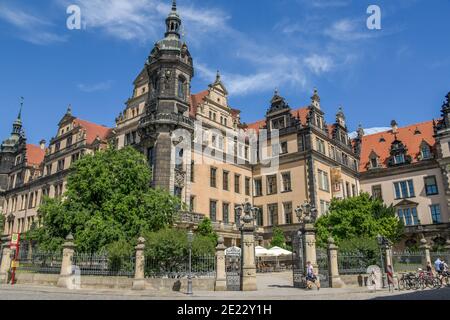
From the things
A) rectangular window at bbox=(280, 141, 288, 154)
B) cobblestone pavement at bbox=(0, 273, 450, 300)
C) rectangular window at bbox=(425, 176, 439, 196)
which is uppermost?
rectangular window at bbox=(280, 141, 288, 154)

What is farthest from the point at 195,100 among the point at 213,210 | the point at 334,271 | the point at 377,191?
the point at 334,271

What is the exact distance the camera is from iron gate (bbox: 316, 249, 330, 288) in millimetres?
20798

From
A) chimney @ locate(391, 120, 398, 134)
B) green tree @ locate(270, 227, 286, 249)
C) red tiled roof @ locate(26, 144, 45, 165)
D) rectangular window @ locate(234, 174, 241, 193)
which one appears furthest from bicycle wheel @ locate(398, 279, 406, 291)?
red tiled roof @ locate(26, 144, 45, 165)

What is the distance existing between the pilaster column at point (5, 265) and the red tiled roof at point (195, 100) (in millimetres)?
20019

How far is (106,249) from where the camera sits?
866 inches

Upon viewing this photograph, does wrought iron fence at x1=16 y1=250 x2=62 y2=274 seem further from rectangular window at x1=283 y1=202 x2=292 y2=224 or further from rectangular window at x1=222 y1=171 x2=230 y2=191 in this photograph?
rectangular window at x1=283 y1=202 x2=292 y2=224

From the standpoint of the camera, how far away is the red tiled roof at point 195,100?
38881mm

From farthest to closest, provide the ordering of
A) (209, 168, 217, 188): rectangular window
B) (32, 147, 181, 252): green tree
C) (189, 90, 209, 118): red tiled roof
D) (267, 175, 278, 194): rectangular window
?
(267, 175, 278, 194): rectangular window, (209, 168, 217, 188): rectangular window, (189, 90, 209, 118): red tiled roof, (32, 147, 181, 252): green tree

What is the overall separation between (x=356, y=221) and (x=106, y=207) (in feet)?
65.2

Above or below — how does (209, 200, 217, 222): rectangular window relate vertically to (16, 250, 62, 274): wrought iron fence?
above

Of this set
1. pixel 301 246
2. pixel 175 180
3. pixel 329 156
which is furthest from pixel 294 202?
pixel 301 246

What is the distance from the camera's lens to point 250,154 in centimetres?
4528

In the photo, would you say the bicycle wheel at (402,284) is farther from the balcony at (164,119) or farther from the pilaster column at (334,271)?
the balcony at (164,119)

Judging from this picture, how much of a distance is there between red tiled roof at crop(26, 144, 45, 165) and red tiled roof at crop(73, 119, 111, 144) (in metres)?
14.4
